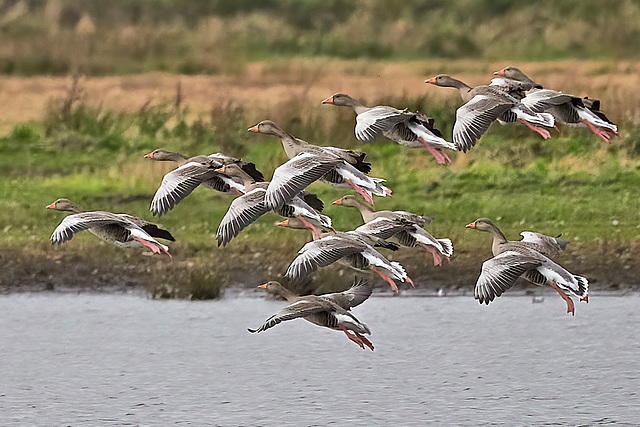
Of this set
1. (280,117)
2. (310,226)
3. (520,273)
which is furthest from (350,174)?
(280,117)

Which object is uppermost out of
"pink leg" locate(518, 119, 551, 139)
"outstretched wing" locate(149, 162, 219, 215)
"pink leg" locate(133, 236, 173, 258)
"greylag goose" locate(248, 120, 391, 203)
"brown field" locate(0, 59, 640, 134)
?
"pink leg" locate(518, 119, 551, 139)

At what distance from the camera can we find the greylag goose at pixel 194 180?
1320 cm

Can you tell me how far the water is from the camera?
59.7 feet

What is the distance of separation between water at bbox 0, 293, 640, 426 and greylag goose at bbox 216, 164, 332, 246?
15.1 ft

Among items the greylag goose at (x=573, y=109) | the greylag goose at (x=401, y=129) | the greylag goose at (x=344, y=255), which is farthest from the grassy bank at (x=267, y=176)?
the greylag goose at (x=573, y=109)

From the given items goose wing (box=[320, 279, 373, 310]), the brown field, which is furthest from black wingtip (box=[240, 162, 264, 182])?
the brown field

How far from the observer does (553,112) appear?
45.1 feet

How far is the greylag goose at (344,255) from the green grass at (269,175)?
35.0ft

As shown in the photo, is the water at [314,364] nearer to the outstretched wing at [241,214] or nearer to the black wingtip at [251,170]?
the black wingtip at [251,170]

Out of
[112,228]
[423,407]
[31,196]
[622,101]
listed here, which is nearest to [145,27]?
[31,196]

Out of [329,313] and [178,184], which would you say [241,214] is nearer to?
[178,184]

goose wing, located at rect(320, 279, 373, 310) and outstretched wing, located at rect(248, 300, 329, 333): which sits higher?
outstretched wing, located at rect(248, 300, 329, 333)

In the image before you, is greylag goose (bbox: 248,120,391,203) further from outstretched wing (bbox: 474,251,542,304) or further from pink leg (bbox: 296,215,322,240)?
outstretched wing (bbox: 474,251,542,304)

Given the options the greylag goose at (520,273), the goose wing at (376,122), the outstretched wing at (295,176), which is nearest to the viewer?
the outstretched wing at (295,176)
